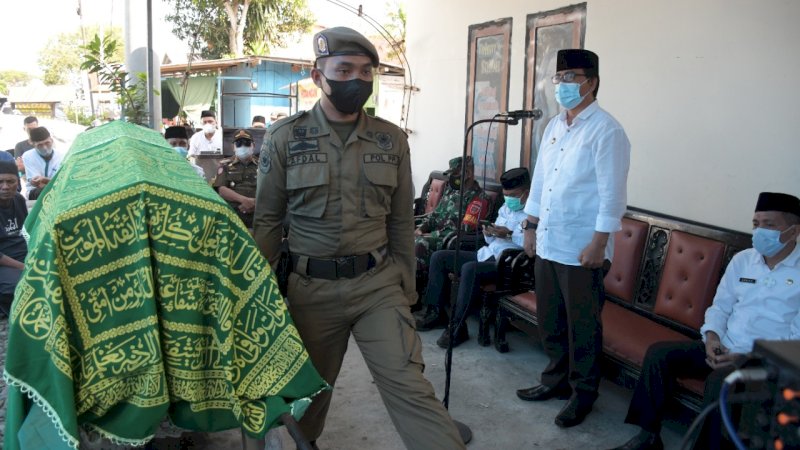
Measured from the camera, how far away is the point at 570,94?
11.0 feet

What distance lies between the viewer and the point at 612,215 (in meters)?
3.14

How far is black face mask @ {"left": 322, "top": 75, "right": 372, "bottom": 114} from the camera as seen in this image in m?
2.64

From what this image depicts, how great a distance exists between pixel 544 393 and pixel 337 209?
6.49 ft

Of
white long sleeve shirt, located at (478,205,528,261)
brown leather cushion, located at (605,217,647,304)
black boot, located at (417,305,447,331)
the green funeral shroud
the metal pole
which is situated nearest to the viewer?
the green funeral shroud

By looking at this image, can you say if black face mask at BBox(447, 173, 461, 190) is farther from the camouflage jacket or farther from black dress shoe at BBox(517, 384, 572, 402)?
black dress shoe at BBox(517, 384, 572, 402)

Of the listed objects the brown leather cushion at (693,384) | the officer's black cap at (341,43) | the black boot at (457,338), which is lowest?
the black boot at (457,338)

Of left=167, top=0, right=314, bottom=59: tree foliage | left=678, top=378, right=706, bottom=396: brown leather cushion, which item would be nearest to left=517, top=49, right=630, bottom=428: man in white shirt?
left=678, top=378, right=706, bottom=396: brown leather cushion

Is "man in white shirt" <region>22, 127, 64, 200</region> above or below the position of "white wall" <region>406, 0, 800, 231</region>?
below

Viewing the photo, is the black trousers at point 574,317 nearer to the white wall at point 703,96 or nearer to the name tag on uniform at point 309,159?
the white wall at point 703,96

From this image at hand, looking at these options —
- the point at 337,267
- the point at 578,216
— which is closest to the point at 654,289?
the point at 578,216

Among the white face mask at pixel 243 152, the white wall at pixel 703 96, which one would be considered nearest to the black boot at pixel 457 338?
the white wall at pixel 703 96

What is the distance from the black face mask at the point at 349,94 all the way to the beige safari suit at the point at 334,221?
0.11 m

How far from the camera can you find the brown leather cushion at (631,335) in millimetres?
3553

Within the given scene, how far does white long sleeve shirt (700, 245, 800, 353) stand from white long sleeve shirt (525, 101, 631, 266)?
0.60 metres
